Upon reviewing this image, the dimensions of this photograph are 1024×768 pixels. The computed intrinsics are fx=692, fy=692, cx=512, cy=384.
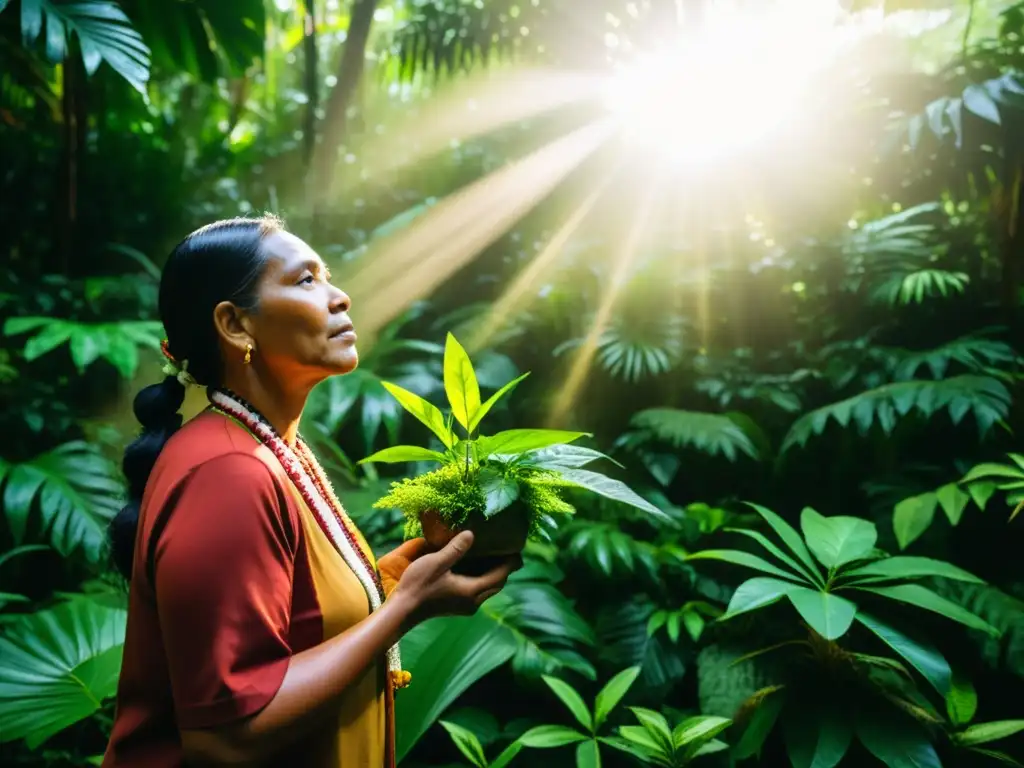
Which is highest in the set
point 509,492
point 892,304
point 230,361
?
point 230,361

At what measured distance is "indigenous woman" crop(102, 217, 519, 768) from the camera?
2.58 ft

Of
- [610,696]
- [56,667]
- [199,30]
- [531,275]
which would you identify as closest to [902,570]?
[610,696]

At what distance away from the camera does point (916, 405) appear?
2.75 m

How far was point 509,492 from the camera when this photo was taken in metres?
0.94

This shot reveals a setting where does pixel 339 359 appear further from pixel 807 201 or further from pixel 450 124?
pixel 450 124

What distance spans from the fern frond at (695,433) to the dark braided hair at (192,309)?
2295 mm

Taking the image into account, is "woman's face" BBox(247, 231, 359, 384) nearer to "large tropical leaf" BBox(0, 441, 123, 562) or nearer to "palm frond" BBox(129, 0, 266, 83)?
"large tropical leaf" BBox(0, 441, 123, 562)

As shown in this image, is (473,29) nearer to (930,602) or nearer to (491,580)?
(930,602)

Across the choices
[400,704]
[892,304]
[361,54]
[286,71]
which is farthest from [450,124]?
[400,704]

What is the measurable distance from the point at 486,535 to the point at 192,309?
1.79ft

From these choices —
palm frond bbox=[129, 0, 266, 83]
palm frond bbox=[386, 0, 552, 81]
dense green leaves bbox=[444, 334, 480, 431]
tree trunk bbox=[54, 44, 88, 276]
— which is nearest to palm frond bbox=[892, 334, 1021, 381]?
dense green leaves bbox=[444, 334, 480, 431]

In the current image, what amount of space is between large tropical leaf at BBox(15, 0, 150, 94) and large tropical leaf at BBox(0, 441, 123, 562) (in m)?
1.45

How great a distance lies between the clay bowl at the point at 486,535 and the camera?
974 millimetres

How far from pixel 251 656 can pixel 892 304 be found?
3.37m
